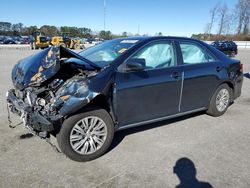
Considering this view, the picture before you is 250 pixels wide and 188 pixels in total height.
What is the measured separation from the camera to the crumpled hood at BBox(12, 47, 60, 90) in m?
3.54

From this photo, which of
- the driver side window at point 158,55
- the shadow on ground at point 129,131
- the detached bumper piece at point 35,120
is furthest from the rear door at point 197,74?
the detached bumper piece at point 35,120

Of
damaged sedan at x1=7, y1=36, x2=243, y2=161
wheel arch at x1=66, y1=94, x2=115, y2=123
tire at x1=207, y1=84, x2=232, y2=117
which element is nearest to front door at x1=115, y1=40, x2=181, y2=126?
damaged sedan at x1=7, y1=36, x2=243, y2=161

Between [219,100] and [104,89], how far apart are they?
2.95 m

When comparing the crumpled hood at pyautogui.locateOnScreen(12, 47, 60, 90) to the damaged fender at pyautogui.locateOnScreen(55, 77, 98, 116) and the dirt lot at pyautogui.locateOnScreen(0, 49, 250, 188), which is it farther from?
the dirt lot at pyautogui.locateOnScreen(0, 49, 250, 188)

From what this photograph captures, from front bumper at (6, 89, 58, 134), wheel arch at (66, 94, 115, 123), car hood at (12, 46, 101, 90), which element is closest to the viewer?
front bumper at (6, 89, 58, 134)

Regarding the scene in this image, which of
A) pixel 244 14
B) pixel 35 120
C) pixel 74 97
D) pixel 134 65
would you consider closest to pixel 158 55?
pixel 134 65

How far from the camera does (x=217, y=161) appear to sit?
11.4 ft

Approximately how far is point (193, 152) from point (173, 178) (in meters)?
0.81

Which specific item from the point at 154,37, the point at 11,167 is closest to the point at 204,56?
the point at 154,37

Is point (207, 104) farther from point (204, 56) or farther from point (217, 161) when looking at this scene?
point (217, 161)

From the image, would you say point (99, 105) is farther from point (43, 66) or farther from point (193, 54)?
point (193, 54)

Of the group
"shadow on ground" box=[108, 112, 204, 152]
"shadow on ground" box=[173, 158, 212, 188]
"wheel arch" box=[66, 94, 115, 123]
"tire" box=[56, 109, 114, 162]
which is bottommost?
"shadow on ground" box=[173, 158, 212, 188]

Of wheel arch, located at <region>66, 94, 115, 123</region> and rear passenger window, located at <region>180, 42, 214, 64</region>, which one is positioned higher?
rear passenger window, located at <region>180, 42, 214, 64</region>

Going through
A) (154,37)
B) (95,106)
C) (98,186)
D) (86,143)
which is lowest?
(98,186)
